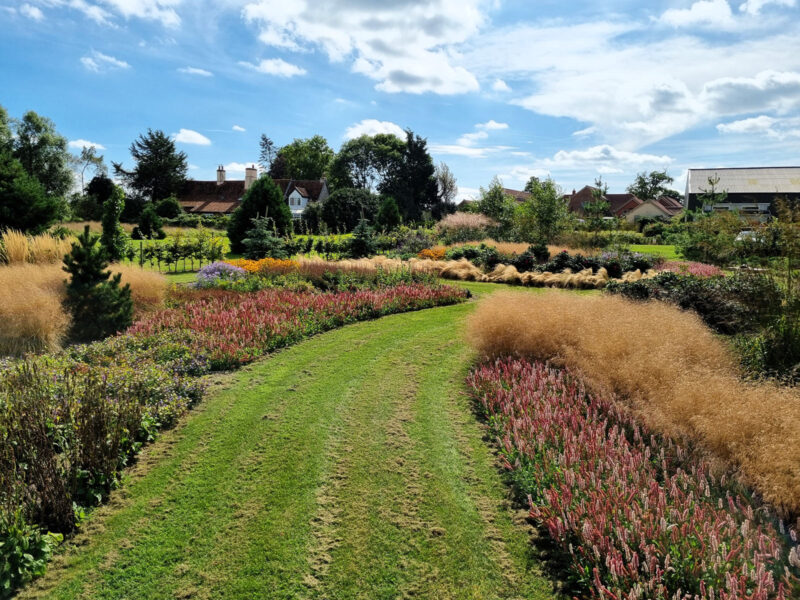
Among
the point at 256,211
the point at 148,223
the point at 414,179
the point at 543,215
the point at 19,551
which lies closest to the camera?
the point at 19,551

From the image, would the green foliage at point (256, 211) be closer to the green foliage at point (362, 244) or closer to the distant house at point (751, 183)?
the green foliage at point (362, 244)

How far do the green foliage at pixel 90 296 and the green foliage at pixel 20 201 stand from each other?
786 cm

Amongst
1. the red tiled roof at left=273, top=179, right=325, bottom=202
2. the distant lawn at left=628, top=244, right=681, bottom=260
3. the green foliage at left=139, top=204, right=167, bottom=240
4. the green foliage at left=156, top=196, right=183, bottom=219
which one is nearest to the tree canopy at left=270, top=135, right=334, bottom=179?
the red tiled roof at left=273, top=179, right=325, bottom=202

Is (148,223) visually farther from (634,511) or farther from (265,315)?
(634,511)

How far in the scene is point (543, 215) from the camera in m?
23.2

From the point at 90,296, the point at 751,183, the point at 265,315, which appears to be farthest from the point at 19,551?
the point at 751,183

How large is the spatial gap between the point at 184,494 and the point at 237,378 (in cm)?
255

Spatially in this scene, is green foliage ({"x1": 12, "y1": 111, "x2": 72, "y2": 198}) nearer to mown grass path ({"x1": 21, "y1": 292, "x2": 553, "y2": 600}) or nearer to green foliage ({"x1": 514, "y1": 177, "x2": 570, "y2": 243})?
green foliage ({"x1": 514, "y1": 177, "x2": 570, "y2": 243})

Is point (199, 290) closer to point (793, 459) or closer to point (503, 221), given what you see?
point (793, 459)

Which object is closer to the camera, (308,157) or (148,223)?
(148,223)

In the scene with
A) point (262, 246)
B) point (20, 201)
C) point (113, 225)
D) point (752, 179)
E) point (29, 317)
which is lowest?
point (29, 317)

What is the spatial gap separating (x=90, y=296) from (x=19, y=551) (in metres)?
5.20

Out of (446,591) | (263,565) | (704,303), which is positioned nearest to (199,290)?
(263,565)

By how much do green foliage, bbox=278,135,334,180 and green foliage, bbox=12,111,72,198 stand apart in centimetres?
3268
